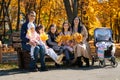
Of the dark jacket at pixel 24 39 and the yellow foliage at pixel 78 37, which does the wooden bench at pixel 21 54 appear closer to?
the dark jacket at pixel 24 39

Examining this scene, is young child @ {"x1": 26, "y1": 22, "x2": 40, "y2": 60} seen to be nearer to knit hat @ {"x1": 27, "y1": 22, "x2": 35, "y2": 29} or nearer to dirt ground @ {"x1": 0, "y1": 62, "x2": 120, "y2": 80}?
knit hat @ {"x1": 27, "y1": 22, "x2": 35, "y2": 29}

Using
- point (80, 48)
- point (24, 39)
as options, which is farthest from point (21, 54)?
point (80, 48)

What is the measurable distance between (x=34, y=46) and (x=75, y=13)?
1101 cm

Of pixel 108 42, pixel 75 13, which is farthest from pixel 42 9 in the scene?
pixel 108 42

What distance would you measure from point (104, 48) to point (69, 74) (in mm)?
2419

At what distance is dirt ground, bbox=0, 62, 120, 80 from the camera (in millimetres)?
10367

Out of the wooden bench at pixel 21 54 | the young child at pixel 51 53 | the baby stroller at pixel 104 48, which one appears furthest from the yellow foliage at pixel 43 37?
the baby stroller at pixel 104 48

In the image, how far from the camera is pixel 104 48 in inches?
517

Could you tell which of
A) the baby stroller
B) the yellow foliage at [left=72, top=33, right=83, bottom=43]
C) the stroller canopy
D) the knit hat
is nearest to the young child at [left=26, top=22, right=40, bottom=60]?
the knit hat

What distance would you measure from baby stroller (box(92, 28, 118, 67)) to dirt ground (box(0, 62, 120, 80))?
0.82 m

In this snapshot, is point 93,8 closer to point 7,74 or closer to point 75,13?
point 75,13

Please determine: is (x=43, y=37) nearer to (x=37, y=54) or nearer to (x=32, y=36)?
(x=32, y=36)

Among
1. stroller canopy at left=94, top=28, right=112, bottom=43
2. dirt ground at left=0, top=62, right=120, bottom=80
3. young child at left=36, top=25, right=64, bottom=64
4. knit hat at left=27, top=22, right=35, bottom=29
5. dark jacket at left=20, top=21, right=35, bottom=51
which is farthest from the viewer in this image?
stroller canopy at left=94, top=28, right=112, bottom=43

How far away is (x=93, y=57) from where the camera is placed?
44.0 feet
